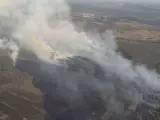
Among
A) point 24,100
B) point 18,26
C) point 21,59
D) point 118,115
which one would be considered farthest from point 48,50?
point 118,115

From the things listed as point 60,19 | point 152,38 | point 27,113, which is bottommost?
point 152,38

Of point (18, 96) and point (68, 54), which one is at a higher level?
point (68, 54)

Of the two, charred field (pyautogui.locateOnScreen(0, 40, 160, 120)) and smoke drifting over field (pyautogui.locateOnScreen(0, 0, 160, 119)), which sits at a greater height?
smoke drifting over field (pyautogui.locateOnScreen(0, 0, 160, 119))

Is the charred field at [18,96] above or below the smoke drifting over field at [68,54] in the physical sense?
below

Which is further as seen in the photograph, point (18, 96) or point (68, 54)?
point (68, 54)

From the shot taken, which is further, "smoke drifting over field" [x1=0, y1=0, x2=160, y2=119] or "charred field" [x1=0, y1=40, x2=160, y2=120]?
"smoke drifting over field" [x1=0, y1=0, x2=160, y2=119]

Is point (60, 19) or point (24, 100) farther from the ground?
point (60, 19)

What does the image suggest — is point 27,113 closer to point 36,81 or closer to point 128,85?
point 36,81

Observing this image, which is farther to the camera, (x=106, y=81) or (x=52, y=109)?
(x=106, y=81)
